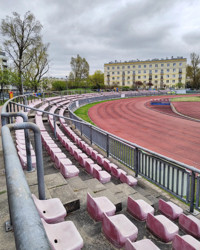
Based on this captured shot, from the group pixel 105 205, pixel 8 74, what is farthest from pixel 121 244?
pixel 8 74

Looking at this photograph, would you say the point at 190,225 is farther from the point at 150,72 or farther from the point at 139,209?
the point at 150,72

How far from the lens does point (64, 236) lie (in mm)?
2576

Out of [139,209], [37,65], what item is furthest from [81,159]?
[37,65]

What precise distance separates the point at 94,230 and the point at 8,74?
3599 cm

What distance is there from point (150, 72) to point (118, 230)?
4872 inches

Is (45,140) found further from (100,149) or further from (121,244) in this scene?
(121,244)

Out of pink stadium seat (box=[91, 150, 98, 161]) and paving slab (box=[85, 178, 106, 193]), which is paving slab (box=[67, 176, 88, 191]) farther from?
pink stadium seat (box=[91, 150, 98, 161])

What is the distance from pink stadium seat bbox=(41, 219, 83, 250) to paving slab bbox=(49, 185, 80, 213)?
0.82m

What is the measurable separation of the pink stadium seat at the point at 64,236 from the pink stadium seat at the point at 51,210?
0.89 ft

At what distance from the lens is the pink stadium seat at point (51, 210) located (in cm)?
294

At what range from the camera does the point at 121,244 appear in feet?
9.52

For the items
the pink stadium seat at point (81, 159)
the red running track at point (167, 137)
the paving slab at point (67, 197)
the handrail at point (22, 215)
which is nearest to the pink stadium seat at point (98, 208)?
the paving slab at point (67, 197)

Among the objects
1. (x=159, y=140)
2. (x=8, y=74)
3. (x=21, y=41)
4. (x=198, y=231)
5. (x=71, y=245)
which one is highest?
(x=21, y=41)

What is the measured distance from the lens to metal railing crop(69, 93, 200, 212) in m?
5.06
